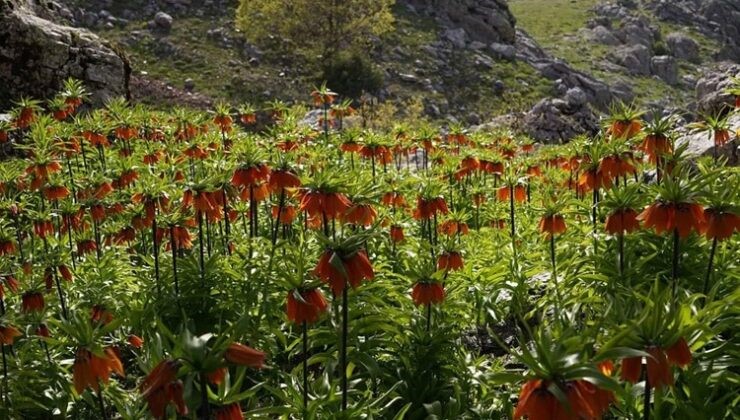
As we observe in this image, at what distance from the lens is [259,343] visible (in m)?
4.32

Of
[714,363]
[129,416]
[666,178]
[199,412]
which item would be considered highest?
[666,178]

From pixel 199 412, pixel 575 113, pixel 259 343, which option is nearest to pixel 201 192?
pixel 259 343

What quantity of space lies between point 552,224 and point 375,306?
5.53 ft

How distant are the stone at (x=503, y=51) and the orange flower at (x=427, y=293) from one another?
37865 millimetres

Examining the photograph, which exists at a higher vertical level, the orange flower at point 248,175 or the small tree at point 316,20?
the small tree at point 316,20

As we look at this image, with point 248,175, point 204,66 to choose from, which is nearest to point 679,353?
point 248,175

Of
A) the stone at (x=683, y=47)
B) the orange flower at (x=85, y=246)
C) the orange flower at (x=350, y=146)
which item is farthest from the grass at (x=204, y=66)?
the stone at (x=683, y=47)

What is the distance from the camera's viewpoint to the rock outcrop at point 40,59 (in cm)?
1272

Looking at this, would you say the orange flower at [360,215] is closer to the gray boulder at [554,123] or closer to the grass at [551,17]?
the gray boulder at [554,123]

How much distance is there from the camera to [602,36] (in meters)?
54.2

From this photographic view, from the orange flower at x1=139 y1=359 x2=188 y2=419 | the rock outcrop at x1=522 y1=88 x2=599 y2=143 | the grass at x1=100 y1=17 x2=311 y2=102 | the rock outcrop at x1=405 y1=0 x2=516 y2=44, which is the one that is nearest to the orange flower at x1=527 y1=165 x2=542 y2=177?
the orange flower at x1=139 y1=359 x2=188 y2=419

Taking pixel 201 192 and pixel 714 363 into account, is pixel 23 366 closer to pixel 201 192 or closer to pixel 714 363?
pixel 201 192

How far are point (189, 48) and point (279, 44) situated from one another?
507cm

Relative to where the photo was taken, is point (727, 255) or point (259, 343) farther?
point (259, 343)
